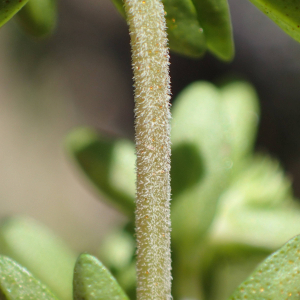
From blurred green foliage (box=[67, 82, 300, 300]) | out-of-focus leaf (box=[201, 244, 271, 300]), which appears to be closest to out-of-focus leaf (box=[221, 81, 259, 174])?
blurred green foliage (box=[67, 82, 300, 300])

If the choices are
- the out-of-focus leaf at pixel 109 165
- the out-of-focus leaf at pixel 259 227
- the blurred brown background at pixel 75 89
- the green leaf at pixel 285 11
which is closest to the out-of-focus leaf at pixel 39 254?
the out-of-focus leaf at pixel 109 165

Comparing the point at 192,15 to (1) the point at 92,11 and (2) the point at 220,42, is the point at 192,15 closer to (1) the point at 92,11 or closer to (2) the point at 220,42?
(2) the point at 220,42

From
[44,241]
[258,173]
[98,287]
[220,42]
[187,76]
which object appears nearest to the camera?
[98,287]

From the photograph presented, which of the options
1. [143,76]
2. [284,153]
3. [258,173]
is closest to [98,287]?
[143,76]

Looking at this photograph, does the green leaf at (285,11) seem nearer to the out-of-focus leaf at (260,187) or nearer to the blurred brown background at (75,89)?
the out-of-focus leaf at (260,187)

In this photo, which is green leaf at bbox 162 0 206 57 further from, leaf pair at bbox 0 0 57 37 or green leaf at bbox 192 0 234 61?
leaf pair at bbox 0 0 57 37
